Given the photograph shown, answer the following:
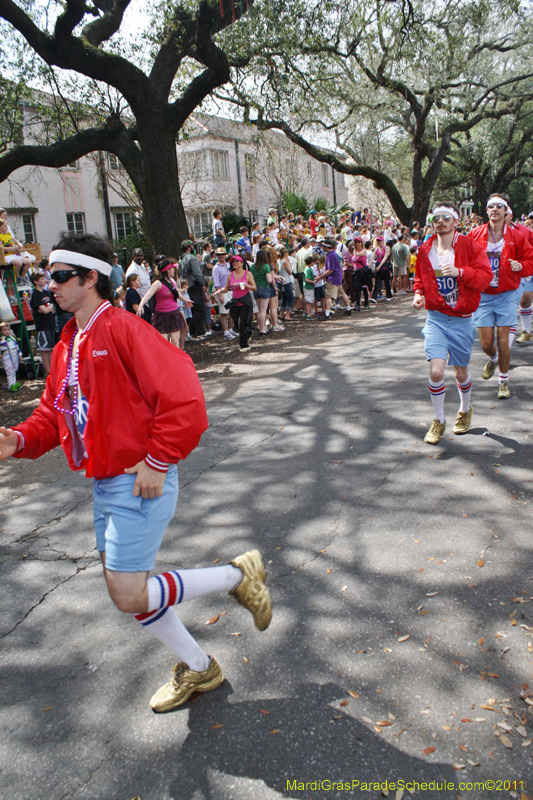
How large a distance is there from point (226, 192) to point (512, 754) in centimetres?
4011

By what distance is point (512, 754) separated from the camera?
2244 millimetres

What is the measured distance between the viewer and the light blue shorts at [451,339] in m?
5.50

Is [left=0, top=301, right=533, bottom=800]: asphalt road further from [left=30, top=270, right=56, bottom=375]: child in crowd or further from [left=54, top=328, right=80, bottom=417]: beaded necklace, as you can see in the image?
[left=30, top=270, right=56, bottom=375]: child in crowd

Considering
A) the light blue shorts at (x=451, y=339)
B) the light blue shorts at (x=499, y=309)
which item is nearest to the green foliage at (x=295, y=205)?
the light blue shorts at (x=499, y=309)

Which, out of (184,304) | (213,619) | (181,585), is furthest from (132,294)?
(181,585)

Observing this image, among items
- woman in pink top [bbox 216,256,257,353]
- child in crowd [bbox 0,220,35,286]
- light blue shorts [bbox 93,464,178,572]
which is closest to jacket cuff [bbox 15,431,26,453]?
light blue shorts [bbox 93,464,178,572]

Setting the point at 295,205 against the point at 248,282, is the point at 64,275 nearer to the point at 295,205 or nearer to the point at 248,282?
the point at 248,282

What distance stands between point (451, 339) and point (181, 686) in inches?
155

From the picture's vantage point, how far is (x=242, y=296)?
1170cm

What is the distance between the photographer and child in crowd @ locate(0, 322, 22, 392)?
9.94 metres

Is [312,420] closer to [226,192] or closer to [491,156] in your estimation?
[226,192]

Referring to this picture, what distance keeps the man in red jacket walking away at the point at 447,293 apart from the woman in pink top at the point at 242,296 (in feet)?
20.9

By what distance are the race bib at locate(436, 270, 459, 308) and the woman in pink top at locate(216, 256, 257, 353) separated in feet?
21.9

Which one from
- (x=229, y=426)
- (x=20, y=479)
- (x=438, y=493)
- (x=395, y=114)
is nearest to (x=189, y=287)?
(x=229, y=426)
